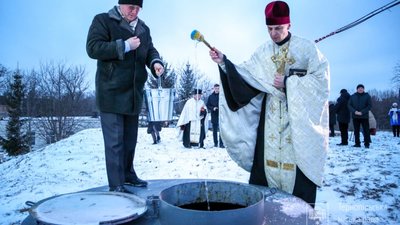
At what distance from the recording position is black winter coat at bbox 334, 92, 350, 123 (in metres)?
12.8

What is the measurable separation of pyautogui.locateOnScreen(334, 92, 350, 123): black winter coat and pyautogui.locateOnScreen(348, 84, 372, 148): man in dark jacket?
114 cm

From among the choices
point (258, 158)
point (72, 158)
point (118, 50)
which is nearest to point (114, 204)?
point (118, 50)

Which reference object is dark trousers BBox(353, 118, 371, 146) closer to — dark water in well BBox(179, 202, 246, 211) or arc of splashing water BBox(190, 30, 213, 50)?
arc of splashing water BBox(190, 30, 213, 50)

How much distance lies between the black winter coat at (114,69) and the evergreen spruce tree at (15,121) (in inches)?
1493

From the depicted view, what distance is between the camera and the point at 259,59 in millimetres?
3279

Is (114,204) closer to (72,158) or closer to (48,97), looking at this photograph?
(72,158)

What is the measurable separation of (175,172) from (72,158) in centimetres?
357

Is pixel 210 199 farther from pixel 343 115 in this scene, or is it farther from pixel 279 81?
pixel 343 115

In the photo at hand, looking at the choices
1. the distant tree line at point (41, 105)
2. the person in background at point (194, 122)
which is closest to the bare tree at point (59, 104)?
the distant tree line at point (41, 105)

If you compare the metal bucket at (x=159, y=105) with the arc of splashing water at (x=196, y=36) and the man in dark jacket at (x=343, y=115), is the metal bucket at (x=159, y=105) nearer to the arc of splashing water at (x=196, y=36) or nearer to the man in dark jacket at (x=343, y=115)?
the arc of splashing water at (x=196, y=36)

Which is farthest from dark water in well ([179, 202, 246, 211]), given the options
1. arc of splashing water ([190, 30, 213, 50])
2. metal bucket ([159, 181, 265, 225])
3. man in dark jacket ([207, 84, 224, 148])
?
man in dark jacket ([207, 84, 224, 148])

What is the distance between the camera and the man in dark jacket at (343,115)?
12.3 meters

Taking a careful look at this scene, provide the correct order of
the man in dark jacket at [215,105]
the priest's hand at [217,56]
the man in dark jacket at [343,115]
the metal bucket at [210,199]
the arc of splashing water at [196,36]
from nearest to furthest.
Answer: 1. the metal bucket at [210,199]
2. the arc of splashing water at [196,36]
3. the priest's hand at [217,56]
4. the man in dark jacket at [215,105]
5. the man in dark jacket at [343,115]

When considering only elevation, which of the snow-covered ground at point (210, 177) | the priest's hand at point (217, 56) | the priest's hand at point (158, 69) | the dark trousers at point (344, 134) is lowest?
the snow-covered ground at point (210, 177)
